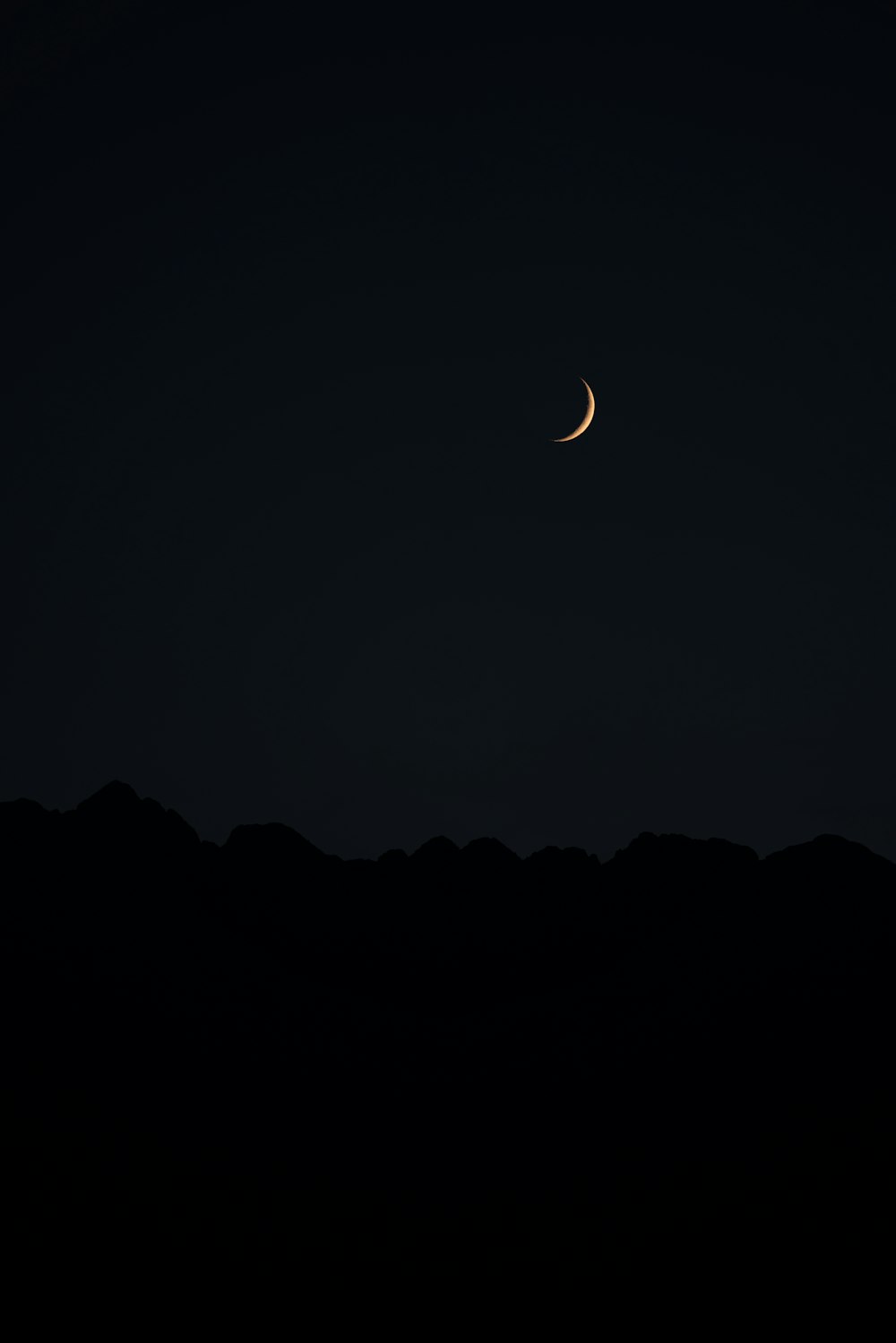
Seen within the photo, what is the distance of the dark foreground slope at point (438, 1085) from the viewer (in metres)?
43.0

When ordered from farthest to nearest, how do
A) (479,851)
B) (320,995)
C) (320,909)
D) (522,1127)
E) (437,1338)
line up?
(479,851) < (320,909) < (320,995) < (522,1127) < (437,1338)

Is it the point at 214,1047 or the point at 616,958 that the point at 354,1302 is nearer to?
the point at 214,1047

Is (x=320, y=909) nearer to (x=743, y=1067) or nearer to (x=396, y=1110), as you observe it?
(x=396, y=1110)

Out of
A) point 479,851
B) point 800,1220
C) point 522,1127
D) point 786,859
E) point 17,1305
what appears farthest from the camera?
point 479,851

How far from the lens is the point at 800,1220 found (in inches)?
1654

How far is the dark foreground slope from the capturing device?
43000 mm

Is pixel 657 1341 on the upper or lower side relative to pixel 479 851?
lower

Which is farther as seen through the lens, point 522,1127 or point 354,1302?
point 522,1127

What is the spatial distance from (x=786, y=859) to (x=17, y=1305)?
58.0 meters

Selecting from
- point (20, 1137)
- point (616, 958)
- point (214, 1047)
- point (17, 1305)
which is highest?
point (616, 958)

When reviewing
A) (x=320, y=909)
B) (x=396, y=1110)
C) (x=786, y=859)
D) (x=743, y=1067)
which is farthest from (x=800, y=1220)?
(x=320, y=909)

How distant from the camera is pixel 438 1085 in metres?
58.2

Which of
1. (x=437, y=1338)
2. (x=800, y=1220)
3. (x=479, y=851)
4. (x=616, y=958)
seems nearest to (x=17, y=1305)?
(x=437, y=1338)

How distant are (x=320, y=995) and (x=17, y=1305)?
106ft
